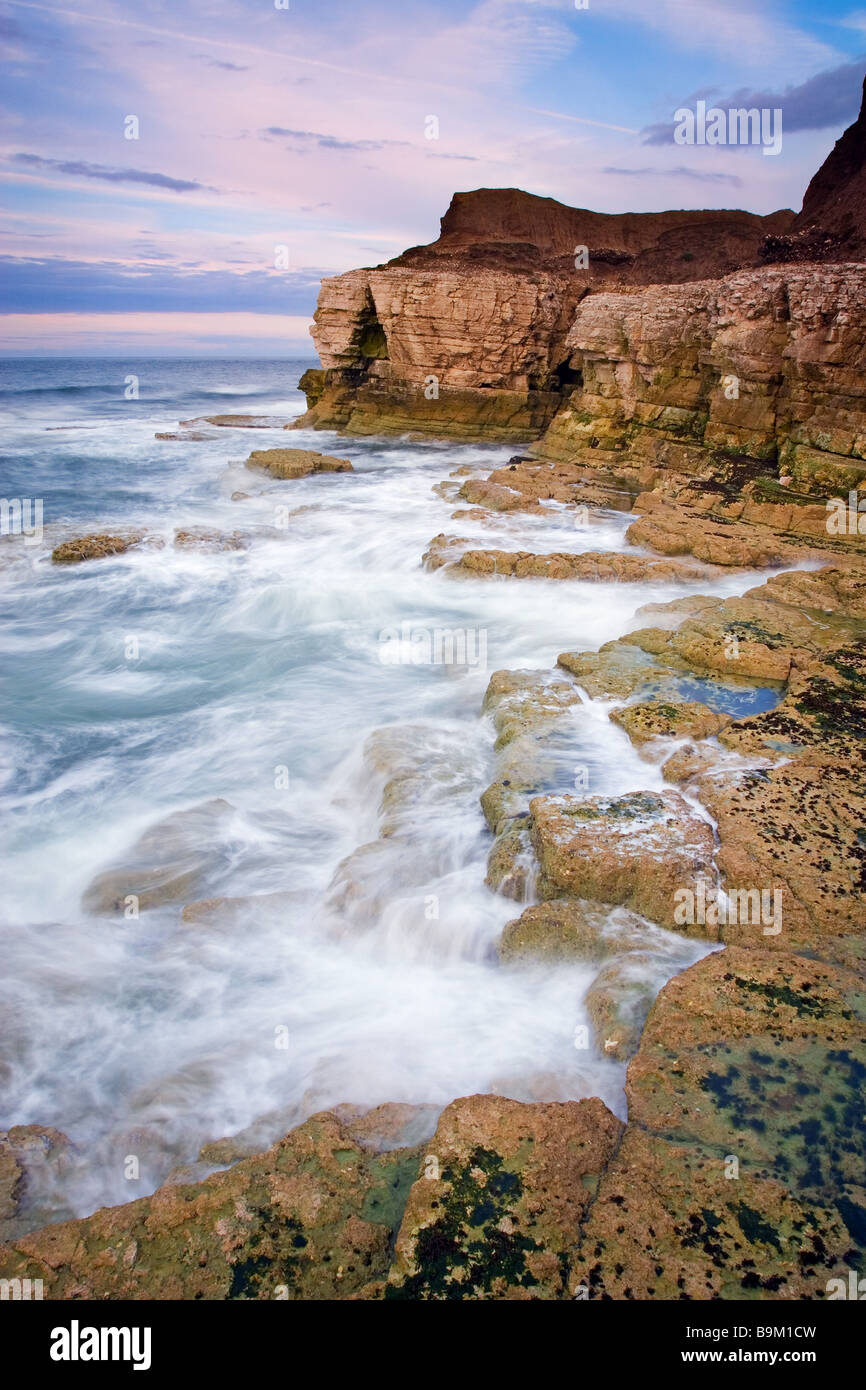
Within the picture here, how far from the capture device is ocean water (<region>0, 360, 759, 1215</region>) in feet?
13.7

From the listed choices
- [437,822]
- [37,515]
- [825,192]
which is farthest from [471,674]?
[825,192]

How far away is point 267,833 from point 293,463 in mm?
16524

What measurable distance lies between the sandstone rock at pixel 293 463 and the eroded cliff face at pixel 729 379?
5892mm

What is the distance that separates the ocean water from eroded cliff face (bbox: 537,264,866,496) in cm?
331

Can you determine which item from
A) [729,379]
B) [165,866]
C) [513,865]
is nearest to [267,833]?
[165,866]

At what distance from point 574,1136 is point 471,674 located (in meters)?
6.64

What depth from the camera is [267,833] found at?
6.80 metres

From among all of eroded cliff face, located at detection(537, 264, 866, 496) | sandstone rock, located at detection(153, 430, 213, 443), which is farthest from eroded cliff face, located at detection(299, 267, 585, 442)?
sandstone rock, located at detection(153, 430, 213, 443)

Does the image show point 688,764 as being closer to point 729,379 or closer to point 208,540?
point 208,540

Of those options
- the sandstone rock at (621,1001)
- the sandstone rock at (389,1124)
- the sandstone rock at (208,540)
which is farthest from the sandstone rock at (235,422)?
the sandstone rock at (389,1124)

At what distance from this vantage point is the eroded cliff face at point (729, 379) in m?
13.6

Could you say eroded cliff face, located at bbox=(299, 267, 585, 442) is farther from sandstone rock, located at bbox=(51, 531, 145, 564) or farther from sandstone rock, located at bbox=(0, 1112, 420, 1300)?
sandstone rock, located at bbox=(0, 1112, 420, 1300)

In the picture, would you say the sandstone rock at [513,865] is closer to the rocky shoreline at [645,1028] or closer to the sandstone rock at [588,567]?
the rocky shoreline at [645,1028]
